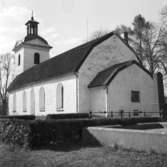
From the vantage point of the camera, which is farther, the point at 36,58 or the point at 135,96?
the point at 36,58

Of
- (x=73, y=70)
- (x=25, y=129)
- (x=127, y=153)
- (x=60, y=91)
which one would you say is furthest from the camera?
(x=60, y=91)

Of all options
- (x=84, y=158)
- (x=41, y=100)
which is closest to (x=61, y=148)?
(x=84, y=158)

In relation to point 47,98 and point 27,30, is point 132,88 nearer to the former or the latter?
point 47,98

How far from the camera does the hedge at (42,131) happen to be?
435 inches

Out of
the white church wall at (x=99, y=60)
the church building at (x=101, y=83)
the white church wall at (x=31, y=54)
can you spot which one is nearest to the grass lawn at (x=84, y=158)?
the church building at (x=101, y=83)

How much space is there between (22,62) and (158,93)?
2667cm

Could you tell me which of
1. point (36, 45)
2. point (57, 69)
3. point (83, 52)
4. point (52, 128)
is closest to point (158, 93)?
point (83, 52)

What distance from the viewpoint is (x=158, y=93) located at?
84.8 ft

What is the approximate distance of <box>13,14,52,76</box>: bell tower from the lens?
1708 inches

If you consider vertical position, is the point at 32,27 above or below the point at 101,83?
above

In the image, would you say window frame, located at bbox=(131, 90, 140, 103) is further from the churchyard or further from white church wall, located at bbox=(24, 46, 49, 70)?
white church wall, located at bbox=(24, 46, 49, 70)

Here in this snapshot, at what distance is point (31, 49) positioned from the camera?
4369 cm

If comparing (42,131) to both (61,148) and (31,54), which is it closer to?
(61,148)

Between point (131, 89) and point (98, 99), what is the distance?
11.2 ft
